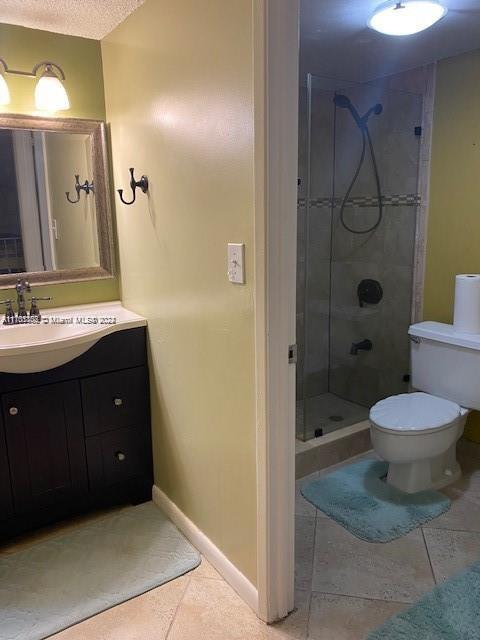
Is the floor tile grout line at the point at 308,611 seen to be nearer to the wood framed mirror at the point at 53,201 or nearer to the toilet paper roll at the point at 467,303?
the toilet paper roll at the point at 467,303

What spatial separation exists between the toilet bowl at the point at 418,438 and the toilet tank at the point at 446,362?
92 millimetres

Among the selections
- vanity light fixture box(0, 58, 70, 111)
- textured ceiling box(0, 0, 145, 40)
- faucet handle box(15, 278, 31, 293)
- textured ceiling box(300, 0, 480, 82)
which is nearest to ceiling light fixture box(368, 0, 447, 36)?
textured ceiling box(300, 0, 480, 82)

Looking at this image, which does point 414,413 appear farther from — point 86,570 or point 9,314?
point 9,314

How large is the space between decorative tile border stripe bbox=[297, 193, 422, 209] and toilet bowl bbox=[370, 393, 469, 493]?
1.12 m

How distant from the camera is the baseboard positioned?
1.76 metres

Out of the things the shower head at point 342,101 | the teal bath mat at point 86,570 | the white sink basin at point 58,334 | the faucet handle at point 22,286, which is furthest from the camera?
the shower head at point 342,101

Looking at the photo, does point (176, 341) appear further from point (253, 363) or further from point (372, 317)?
point (372, 317)

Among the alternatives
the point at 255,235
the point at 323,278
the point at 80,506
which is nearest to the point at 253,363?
the point at 255,235

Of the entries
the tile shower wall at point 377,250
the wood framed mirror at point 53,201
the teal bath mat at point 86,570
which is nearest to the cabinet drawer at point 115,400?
the teal bath mat at point 86,570

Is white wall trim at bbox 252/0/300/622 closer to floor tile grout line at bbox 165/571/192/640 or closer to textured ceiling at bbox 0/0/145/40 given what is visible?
floor tile grout line at bbox 165/571/192/640

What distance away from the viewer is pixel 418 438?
2.28m

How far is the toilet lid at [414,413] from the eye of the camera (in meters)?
2.29

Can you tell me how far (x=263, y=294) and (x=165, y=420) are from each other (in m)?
0.98

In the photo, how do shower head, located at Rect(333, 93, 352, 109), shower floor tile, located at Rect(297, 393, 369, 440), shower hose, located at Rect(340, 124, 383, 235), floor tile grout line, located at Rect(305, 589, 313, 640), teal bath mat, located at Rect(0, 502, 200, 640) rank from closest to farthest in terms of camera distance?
1. floor tile grout line, located at Rect(305, 589, 313, 640)
2. teal bath mat, located at Rect(0, 502, 200, 640)
3. shower floor tile, located at Rect(297, 393, 369, 440)
4. shower head, located at Rect(333, 93, 352, 109)
5. shower hose, located at Rect(340, 124, 383, 235)
